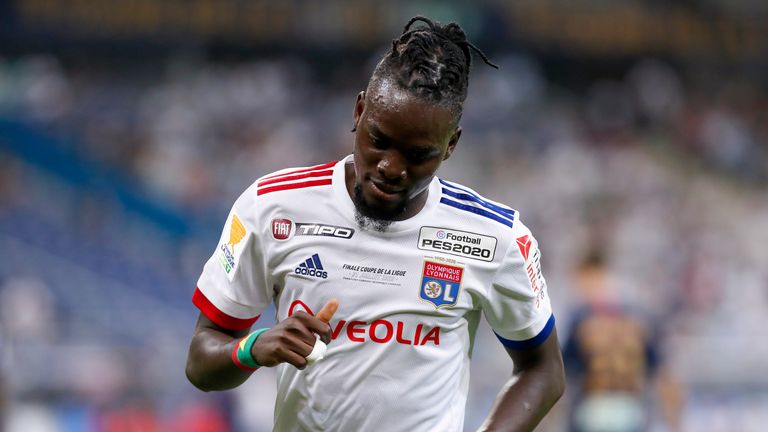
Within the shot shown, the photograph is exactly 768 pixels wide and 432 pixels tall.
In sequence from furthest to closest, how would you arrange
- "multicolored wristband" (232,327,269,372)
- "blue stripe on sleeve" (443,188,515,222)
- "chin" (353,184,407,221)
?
"blue stripe on sleeve" (443,188,515,222)
"chin" (353,184,407,221)
"multicolored wristband" (232,327,269,372)

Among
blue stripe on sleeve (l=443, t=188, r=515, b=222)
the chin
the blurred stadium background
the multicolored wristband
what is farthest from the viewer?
the blurred stadium background

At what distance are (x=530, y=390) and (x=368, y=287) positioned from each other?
0.58 meters

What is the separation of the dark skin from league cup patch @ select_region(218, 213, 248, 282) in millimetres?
162

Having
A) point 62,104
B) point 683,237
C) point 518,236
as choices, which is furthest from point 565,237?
point 518,236

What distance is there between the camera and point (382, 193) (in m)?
2.96

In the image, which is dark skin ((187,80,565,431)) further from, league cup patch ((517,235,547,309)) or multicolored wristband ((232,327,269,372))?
league cup patch ((517,235,547,309))

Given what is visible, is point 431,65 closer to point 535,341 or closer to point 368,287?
point 368,287

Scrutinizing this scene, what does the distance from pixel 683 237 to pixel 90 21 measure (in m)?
9.83

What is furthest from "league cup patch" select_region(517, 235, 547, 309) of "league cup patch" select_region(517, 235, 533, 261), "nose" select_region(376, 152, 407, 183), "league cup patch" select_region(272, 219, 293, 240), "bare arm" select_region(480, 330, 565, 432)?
"league cup patch" select_region(272, 219, 293, 240)

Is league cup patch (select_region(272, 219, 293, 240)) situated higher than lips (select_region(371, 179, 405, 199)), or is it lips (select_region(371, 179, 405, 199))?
lips (select_region(371, 179, 405, 199))

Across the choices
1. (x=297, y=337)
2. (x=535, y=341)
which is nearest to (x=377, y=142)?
(x=297, y=337)

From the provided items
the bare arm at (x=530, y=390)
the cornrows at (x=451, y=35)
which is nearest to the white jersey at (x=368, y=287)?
the bare arm at (x=530, y=390)

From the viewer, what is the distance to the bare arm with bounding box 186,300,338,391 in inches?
106

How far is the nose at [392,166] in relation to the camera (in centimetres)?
288
